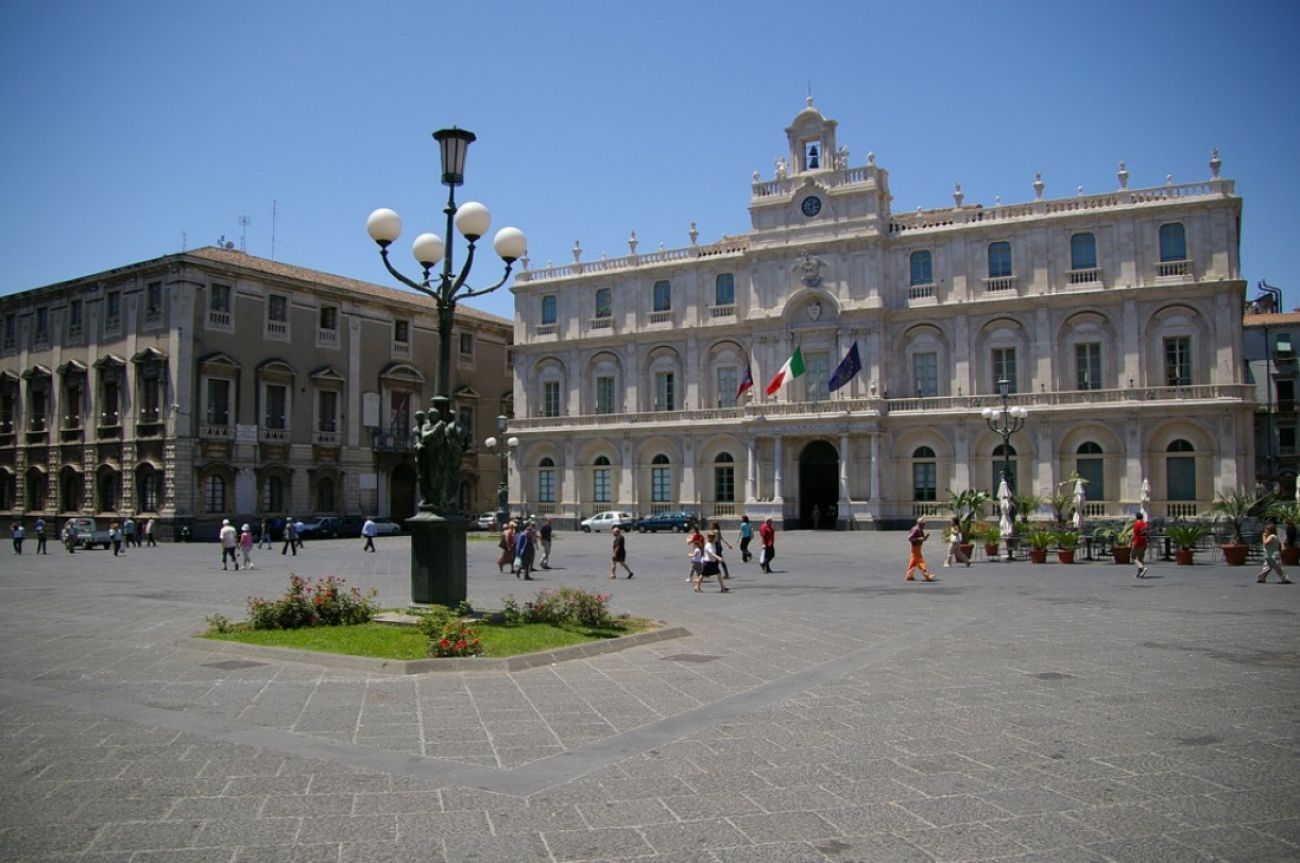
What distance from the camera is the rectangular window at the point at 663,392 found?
2116 inches

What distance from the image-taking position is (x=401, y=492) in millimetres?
56625

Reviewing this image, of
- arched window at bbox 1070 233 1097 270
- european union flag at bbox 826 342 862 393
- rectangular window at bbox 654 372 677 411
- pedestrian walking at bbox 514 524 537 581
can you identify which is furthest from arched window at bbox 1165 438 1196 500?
pedestrian walking at bbox 514 524 537 581

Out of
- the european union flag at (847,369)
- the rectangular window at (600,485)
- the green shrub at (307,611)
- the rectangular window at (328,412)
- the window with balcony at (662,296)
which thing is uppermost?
the window with balcony at (662,296)

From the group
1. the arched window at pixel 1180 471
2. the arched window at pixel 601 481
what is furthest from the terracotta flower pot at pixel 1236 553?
the arched window at pixel 601 481

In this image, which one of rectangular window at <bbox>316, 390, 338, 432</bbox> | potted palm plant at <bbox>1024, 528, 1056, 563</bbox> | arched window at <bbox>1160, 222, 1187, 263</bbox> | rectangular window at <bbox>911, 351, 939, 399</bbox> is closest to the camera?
potted palm plant at <bbox>1024, 528, 1056, 563</bbox>

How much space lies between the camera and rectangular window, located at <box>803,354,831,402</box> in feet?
161

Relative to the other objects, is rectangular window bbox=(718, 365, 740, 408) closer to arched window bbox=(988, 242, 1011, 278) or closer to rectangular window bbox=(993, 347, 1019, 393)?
rectangular window bbox=(993, 347, 1019, 393)

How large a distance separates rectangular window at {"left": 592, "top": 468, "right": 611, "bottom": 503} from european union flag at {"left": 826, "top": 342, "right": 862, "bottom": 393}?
15087mm

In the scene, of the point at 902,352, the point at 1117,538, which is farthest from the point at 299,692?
the point at 902,352

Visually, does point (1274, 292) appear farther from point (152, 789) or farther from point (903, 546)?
point (152, 789)

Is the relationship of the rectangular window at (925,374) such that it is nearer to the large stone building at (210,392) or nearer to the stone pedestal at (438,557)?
the large stone building at (210,392)

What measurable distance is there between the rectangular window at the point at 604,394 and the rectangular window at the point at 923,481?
16.7 m

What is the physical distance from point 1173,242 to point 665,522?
1005 inches

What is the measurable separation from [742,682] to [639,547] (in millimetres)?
27157
